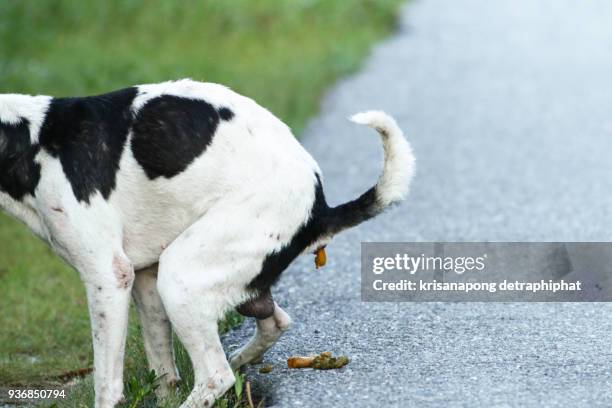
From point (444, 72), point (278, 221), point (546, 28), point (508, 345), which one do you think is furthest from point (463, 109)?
point (278, 221)

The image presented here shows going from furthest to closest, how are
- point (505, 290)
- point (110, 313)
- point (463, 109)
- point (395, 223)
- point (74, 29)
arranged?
point (74, 29) → point (463, 109) → point (395, 223) → point (505, 290) → point (110, 313)

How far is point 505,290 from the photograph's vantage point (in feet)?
22.2

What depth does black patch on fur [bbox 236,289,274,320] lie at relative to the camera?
535cm

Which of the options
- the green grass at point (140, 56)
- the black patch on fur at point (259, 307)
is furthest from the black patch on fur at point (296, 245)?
the green grass at point (140, 56)

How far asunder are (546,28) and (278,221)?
37.2 feet

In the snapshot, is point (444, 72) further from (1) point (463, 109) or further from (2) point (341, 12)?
(2) point (341, 12)

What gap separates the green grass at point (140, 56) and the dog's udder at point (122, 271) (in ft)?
6.65

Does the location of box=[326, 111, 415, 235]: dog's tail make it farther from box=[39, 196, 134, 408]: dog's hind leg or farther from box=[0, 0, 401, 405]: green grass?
box=[0, 0, 401, 405]: green grass

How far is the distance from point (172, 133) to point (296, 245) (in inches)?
28.1

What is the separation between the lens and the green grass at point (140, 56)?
7832 mm

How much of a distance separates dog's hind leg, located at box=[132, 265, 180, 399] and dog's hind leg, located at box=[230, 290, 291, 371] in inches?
13.1

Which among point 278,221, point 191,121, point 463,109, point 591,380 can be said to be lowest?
point 591,380

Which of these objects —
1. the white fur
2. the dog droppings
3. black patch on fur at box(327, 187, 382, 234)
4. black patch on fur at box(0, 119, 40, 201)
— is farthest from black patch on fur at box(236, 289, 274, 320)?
black patch on fur at box(0, 119, 40, 201)

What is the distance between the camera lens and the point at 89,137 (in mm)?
5203
